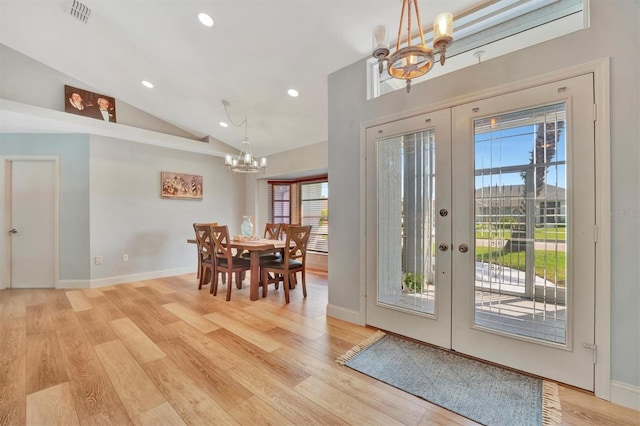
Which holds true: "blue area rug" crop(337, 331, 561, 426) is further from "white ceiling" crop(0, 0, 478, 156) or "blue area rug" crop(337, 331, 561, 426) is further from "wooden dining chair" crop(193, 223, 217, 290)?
"white ceiling" crop(0, 0, 478, 156)

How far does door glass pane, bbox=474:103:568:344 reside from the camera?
1.83 meters

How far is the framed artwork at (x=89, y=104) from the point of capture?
3.86 meters

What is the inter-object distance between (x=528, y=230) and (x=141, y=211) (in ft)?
17.9

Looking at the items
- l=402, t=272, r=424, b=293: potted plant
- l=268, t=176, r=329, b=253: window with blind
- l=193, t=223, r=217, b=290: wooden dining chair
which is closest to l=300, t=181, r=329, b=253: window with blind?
l=268, t=176, r=329, b=253: window with blind

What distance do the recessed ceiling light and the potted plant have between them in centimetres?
308

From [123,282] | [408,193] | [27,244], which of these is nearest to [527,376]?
[408,193]

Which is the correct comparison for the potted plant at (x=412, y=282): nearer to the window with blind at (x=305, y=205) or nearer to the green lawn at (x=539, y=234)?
the green lawn at (x=539, y=234)

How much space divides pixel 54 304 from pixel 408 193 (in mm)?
4576

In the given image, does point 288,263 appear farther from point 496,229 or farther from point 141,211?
point 141,211

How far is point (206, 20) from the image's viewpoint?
8.46 ft

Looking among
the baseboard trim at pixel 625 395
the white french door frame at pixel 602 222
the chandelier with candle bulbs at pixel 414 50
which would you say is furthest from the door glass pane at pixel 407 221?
the baseboard trim at pixel 625 395

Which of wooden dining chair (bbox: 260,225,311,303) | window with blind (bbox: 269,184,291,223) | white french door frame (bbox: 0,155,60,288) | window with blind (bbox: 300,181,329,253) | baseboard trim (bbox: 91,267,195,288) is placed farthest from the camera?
window with blind (bbox: 269,184,291,223)

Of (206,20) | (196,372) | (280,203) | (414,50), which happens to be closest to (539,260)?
(414,50)

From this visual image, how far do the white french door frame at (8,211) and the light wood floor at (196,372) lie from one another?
1084mm
